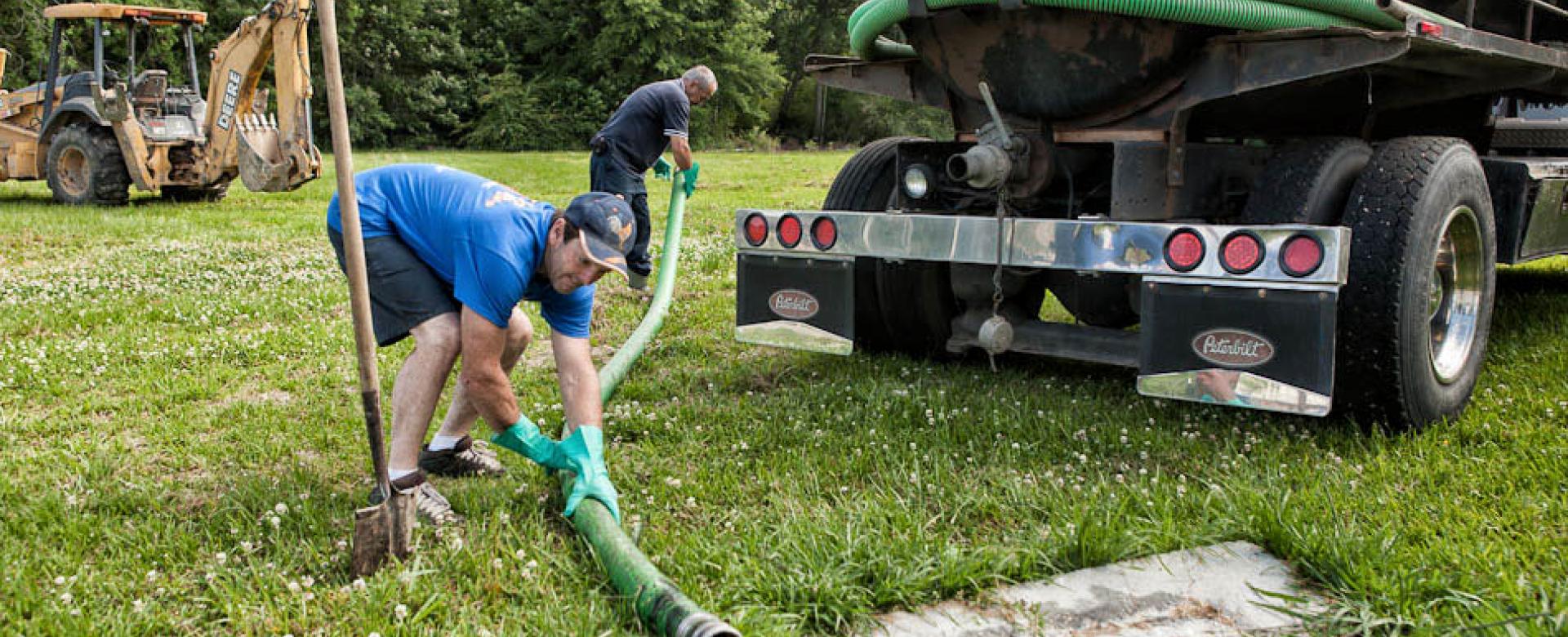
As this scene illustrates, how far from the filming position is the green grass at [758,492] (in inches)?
116

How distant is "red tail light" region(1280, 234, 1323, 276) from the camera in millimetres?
3732

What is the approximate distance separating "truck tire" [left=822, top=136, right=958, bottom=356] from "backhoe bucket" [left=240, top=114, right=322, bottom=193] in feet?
33.0

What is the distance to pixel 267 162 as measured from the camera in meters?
13.9

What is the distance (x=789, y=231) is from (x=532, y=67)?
124 feet

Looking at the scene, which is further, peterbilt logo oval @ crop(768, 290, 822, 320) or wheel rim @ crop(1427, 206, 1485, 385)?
peterbilt logo oval @ crop(768, 290, 822, 320)

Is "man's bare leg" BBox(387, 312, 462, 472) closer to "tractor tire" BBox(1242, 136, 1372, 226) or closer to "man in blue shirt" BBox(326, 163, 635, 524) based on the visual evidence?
"man in blue shirt" BBox(326, 163, 635, 524)

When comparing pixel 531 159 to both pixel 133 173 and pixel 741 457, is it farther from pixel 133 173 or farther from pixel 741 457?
Answer: pixel 741 457

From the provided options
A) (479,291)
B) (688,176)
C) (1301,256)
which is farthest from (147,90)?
(1301,256)

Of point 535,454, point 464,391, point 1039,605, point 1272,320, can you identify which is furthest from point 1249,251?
point 464,391

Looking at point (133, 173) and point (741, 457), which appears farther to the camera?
point (133, 173)

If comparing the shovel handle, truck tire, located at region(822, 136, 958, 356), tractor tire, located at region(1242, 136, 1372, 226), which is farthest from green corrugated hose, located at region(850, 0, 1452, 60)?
the shovel handle

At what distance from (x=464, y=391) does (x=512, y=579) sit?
Answer: 1.13 metres

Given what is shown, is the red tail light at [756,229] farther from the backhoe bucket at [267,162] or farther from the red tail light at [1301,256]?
the backhoe bucket at [267,162]

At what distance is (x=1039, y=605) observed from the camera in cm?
293
